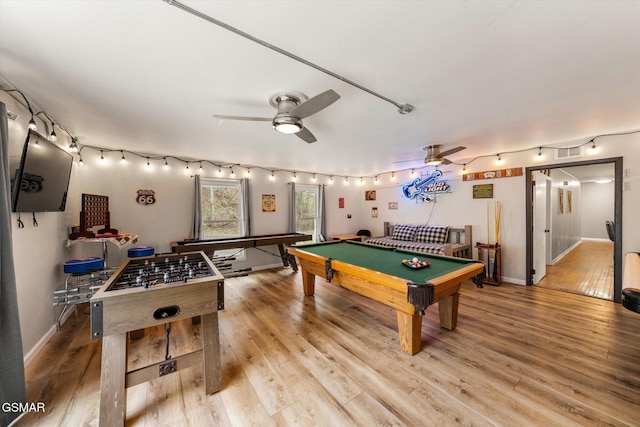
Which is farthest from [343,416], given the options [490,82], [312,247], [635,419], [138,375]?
[490,82]

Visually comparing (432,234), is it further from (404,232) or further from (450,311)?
(450,311)

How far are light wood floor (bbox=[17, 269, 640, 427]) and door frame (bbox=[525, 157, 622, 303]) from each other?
476 millimetres

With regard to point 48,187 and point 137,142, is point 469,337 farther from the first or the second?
point 137,142

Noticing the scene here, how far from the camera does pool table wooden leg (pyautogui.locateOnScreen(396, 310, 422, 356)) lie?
2326 millimetres

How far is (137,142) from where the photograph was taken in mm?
3826

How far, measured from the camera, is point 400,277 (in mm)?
2352

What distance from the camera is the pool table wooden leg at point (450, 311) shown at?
2.76 m

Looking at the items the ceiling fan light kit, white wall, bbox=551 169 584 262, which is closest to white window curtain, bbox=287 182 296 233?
the ceiling fan light kit

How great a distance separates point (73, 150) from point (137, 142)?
0.91 meters

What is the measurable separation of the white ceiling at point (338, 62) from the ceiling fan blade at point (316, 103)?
0.24m

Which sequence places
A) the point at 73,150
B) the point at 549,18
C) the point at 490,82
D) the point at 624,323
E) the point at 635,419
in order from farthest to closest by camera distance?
the point at 73,150 < the point at 624,323 < the point at 490,82 < the point at 635,419 < the point at 549,18

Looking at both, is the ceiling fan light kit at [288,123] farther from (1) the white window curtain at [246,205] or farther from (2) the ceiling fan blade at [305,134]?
(1) the white window curtain at [246,205]

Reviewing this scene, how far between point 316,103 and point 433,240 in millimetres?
4618

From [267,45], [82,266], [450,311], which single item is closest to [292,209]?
[82,266]
